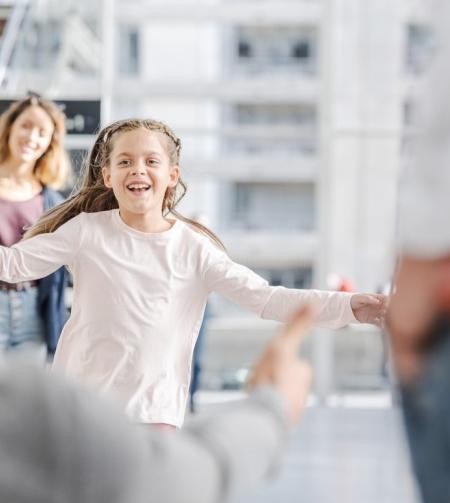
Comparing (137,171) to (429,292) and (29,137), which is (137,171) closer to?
(429,292)

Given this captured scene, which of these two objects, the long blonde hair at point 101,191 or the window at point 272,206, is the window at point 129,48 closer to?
the window at point 272,206

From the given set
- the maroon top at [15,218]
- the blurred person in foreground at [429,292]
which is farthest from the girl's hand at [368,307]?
the maroon top at [15,218]

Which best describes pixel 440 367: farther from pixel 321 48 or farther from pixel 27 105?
pixel 321 48

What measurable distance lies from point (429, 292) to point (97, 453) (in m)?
0.44

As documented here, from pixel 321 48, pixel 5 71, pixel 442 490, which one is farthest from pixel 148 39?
pixel 442 490

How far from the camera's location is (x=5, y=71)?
6988 mm

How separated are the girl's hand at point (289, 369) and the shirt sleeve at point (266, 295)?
3.50 feet

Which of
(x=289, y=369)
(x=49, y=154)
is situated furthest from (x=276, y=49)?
(x=289, y=369)

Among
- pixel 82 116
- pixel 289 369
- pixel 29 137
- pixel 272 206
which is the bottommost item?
pixel 272 206

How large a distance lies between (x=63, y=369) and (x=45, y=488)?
1.66m

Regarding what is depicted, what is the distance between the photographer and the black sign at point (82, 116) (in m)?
6.60

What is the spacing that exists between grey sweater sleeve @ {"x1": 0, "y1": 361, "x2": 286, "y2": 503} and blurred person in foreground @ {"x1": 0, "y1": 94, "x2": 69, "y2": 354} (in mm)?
3150

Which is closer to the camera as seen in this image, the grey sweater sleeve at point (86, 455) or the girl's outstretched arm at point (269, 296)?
the grey sweater sleeve at point (86, 455)

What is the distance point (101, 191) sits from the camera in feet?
9.23
